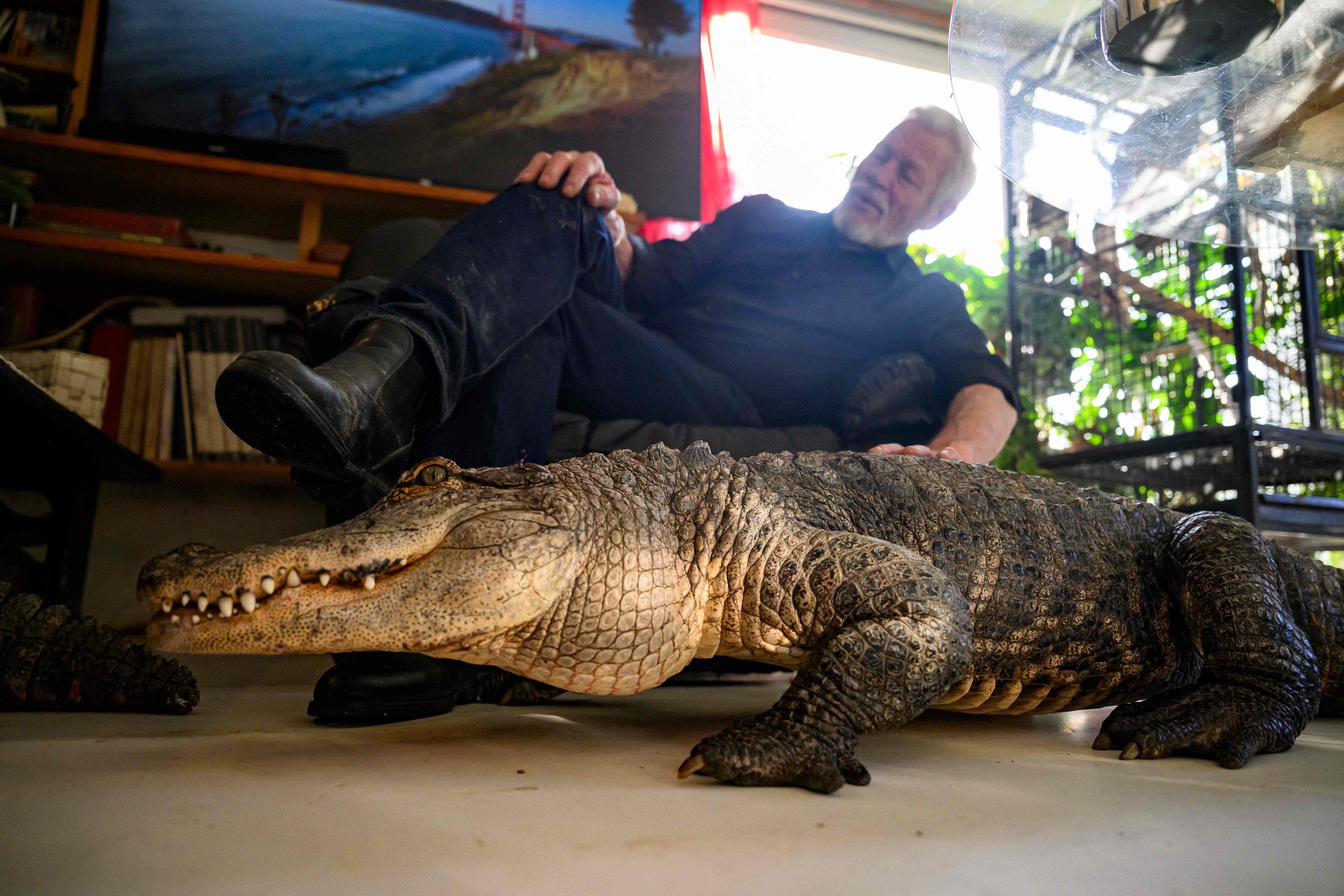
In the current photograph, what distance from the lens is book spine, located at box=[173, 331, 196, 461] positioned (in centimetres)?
323

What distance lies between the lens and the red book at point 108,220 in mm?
3119

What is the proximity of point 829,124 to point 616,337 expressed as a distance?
12.2 feet

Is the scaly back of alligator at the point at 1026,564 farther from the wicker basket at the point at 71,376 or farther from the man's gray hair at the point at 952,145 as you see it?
the wicker basket at the point at 71,376

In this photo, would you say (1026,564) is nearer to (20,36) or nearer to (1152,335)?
(1152,335)

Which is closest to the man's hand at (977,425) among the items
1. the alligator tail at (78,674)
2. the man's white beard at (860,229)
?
the man's white beard at (860,229)

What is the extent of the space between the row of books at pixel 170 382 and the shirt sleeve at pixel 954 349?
8.53 feet

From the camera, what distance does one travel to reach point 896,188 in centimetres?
→ 280

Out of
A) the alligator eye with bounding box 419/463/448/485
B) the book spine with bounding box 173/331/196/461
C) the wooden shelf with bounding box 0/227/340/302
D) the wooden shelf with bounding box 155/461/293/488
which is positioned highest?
the wooden shelf with bounding box 0/227/340/302

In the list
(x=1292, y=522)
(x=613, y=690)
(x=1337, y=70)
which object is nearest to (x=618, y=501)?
(x=613, y=690)

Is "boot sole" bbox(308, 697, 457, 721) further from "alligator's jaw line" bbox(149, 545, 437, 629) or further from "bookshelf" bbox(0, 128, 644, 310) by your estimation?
"bookshelf" bbox(0, 128, 644, 310)

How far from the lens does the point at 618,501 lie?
1354mm

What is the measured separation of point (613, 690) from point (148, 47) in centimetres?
386

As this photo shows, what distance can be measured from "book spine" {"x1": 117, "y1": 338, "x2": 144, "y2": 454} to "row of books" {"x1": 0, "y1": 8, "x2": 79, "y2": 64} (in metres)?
1.35

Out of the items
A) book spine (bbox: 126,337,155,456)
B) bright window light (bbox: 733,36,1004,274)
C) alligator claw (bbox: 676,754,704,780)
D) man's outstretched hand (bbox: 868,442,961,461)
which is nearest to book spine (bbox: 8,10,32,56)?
book spine (bbox: 126,337,155,456)
